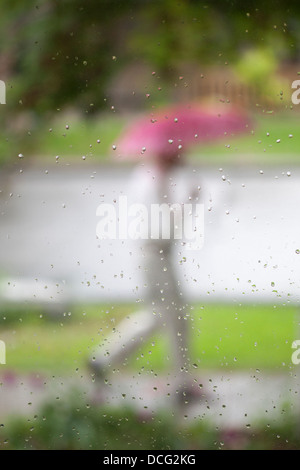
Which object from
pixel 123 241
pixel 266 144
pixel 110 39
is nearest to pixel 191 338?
pixel 123 241

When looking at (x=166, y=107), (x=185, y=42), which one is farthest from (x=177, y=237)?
(x=185, y=42)

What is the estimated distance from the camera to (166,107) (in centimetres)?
135

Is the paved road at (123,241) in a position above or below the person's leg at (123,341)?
above

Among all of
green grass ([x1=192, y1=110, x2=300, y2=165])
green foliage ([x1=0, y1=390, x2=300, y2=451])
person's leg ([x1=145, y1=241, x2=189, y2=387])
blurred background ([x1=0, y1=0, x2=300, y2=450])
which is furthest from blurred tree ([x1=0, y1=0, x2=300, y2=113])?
green foliage ([x1=0, y1=390, x2=300, y2=451])

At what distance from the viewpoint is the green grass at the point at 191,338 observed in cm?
136

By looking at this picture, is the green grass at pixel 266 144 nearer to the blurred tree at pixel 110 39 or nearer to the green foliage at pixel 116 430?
the blurred tree at pixel 110 39

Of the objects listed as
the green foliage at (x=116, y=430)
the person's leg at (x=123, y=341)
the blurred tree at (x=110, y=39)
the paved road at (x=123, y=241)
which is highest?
the blurred tree at (x=110, y=39)

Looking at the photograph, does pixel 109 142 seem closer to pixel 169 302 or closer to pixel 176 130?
pixel 176 130

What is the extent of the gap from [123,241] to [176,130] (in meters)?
0.19

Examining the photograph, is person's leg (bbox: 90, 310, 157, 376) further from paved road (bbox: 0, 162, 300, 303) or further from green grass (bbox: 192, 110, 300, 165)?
green grass (bbox: 192, 110, 300, 165)

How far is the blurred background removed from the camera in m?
1.35

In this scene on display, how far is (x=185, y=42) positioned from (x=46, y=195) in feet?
1.06

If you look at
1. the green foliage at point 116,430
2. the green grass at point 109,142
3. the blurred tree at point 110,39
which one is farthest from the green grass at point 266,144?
the green foliage at point 116,430

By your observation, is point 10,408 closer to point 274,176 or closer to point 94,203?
point 94,203
